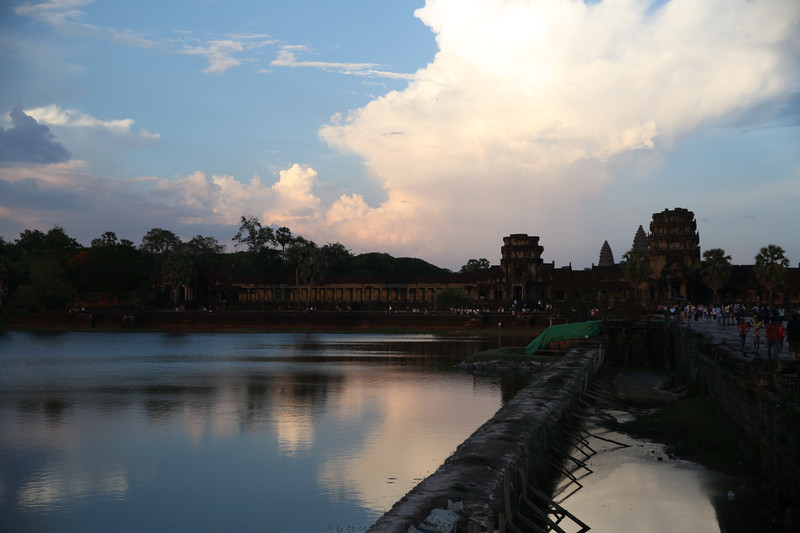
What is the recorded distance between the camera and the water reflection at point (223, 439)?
21.8 meters

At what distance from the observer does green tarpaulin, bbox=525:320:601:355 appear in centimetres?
6278

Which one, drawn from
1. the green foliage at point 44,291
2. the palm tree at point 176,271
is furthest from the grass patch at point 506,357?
the green foliage at point 44,291

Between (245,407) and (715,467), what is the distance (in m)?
24.7

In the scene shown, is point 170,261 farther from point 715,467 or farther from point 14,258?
point 715,467

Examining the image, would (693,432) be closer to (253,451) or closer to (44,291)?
(253,451)

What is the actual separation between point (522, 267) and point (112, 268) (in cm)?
7571

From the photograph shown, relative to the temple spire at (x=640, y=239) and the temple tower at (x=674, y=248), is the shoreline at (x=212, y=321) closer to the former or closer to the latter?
the temple tower at (x=674, y=248)

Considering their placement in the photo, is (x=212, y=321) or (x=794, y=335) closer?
(x=794, y=335)

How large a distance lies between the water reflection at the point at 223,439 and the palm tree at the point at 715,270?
211 feet

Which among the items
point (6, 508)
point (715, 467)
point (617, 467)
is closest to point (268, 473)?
point (6, 508)

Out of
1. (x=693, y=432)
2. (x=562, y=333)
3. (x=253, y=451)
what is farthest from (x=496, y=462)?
(x=562, y=333)

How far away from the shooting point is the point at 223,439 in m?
31.8

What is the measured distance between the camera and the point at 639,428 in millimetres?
32219

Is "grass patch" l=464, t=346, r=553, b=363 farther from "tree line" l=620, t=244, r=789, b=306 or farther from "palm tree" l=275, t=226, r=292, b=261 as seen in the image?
"palm tree" l=275, t=226, r=292, b=261
